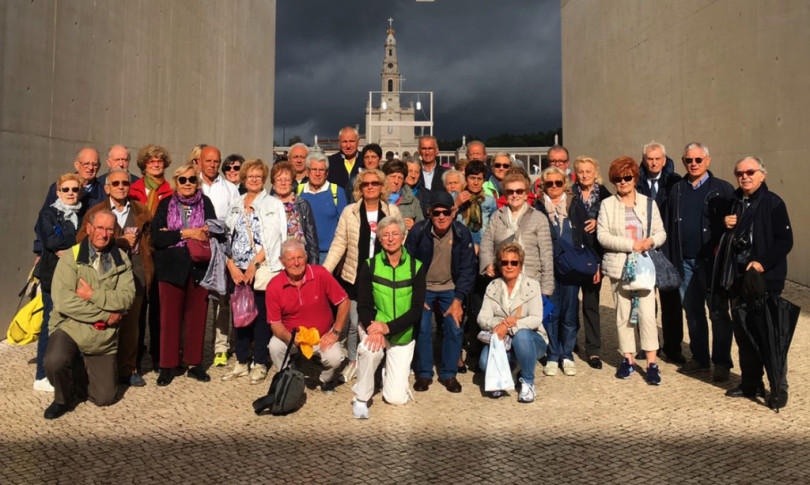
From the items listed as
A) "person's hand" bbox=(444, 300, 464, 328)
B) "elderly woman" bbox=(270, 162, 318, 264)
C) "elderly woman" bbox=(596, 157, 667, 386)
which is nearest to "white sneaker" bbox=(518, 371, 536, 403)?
"person's hand" bbox=(444, 300, 464, 328)

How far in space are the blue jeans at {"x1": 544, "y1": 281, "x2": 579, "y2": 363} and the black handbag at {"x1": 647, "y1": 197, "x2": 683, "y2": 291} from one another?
2.24ft

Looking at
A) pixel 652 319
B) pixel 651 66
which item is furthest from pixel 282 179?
pixel 651 66

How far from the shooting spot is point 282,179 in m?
5.38

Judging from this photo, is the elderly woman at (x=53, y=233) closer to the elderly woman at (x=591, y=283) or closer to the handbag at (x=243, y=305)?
the handbag at (x=243, y=305)

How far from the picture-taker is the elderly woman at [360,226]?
5.23m

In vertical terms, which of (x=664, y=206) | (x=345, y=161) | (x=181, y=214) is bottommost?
(x=181, y=214)

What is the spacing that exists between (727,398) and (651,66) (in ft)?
33.8

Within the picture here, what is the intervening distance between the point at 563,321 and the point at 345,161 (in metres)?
3.22

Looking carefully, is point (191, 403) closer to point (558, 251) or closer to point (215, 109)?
point (558, 251)

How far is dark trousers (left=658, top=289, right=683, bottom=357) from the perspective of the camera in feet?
19.0

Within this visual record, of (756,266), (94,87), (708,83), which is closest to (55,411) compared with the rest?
(94,87)

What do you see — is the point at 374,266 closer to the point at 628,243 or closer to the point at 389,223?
the point at 389,223

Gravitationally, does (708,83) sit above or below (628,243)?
above

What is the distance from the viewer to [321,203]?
18.8ft
